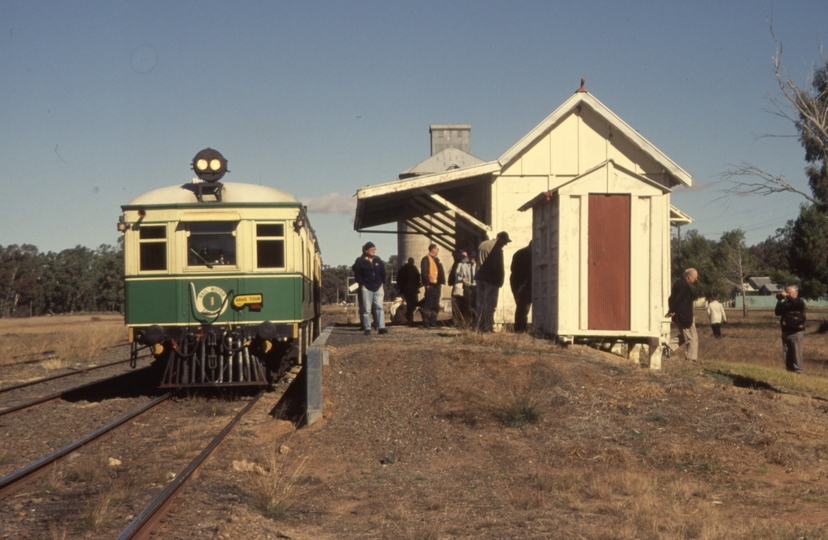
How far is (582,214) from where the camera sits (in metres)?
12.5

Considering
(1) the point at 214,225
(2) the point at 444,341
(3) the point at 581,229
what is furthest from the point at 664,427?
(1) the point at 214,225

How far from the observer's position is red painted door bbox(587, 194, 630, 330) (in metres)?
12.6

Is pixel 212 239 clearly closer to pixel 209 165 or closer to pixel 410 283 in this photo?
pixel 209 165

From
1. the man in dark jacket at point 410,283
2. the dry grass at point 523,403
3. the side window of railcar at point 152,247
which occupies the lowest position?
the dry grass at point 523,403

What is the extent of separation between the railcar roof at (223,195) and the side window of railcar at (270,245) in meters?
0.39

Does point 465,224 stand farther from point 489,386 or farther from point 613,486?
point 613,486

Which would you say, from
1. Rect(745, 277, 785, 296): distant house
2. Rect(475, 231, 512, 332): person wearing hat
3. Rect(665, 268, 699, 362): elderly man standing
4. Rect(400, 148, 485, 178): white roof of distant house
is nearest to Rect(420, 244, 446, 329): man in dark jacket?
Rect(475, 231, 512, 332): person wearing hat

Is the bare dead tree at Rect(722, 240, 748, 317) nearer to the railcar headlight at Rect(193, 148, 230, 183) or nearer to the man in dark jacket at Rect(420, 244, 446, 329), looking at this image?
the man in dark jacket at Rect(420, 244, 446, 329)

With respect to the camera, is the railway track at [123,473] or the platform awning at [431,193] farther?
the platform awning at [431,193]

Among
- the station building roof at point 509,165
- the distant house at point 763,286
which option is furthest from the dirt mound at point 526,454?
the distant house at point 763,286

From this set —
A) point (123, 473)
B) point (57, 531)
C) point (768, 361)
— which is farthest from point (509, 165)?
point (57, 531)

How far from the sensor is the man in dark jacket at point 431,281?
693 inches

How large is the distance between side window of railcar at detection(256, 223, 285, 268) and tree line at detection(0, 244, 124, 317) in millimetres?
92825

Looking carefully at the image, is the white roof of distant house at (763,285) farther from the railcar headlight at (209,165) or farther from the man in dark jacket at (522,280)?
the railcar headlight at (209,165)
